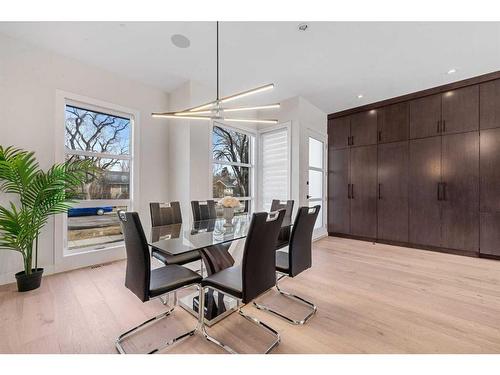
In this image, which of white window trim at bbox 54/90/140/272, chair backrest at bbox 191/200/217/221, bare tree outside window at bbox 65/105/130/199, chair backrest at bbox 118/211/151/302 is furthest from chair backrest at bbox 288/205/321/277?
bare tree outside window at bbox 65/105/130/199

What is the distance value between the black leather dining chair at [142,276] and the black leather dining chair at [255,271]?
18 cm

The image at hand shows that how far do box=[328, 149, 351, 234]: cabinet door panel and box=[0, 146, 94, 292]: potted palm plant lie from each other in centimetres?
474

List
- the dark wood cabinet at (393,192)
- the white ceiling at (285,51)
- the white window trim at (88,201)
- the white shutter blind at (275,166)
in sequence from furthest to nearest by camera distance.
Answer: the white shutter blind at (275,166) → the dark wood cabinet at (393,192) → the white window trim at (88,201) → the white ceiling at (285,51)

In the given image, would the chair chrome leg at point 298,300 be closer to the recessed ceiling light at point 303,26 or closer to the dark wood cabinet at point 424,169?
the recessed ceiling light at point 303,26

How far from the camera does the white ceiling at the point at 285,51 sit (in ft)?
8.15

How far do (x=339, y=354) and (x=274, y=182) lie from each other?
3558mm

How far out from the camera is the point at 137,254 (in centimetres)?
153

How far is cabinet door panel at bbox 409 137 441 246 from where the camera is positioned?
158 inches

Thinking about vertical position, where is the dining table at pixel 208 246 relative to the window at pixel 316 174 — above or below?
below

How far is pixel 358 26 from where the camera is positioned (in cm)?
246

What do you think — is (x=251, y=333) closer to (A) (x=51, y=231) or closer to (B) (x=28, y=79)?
(A) (x=51, y=231)

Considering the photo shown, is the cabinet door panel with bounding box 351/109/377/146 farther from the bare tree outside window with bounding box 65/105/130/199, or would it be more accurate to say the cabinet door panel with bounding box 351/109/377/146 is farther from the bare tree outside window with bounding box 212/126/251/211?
the bare tree outside window with bounding box 65/105/130/199

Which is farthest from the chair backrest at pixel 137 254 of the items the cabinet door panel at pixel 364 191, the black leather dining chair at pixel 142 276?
the cabinet door panel at pixel 364 191
